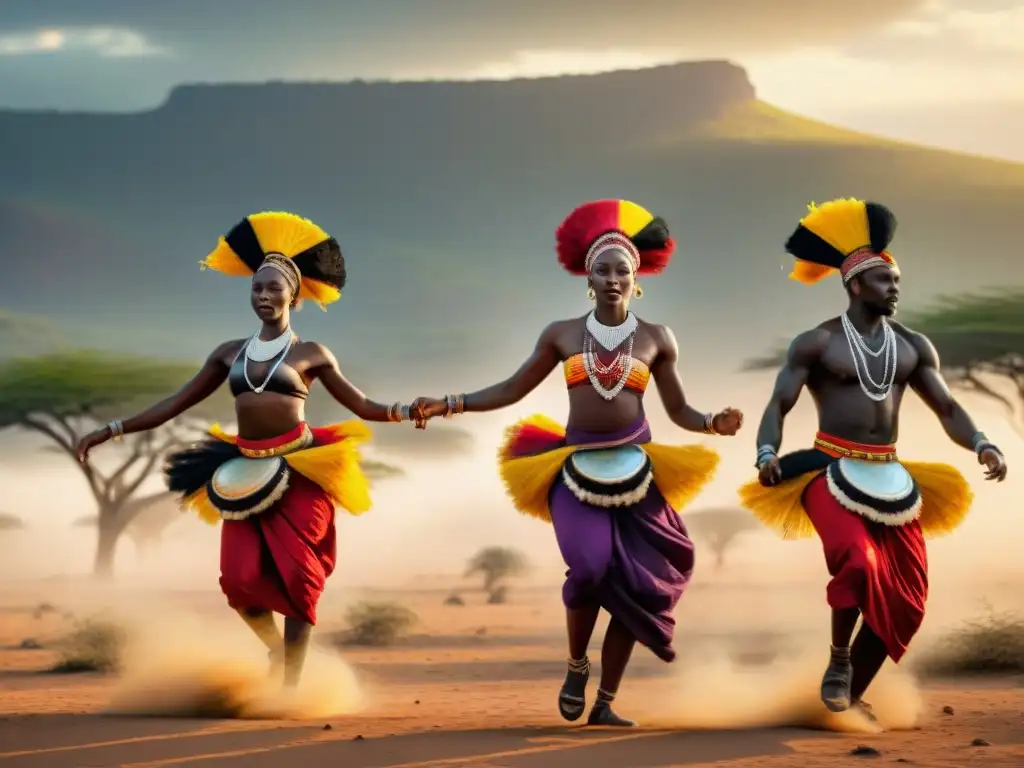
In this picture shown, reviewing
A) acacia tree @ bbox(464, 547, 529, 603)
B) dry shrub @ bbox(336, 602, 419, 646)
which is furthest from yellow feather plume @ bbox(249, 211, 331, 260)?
acacia tree @ bbox(464, 547, 529, 603)

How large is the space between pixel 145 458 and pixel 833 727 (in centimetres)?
2026

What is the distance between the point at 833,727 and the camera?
368 inches

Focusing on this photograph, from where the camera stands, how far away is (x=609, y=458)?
30.7 feet

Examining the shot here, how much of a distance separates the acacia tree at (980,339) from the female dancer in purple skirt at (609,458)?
1438 centimetres

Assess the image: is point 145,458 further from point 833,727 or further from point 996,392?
point 833,727

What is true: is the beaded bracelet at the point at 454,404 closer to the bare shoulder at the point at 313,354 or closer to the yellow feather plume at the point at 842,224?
the bare shoulder at the point at 313,354

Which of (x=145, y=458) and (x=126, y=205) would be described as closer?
(x=145, y=458)

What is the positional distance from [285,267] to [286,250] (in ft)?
0.41

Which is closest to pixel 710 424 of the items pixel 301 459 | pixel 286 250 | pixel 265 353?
pixel 301 459

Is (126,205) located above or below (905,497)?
above

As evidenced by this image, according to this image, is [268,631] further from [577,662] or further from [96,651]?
[96,651]

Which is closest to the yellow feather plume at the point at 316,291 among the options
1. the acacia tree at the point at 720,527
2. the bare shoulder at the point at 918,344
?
the bare shoulder at the point at 918,344

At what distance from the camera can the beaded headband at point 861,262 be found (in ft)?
31.5

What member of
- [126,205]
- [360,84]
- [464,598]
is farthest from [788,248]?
[360,84]
